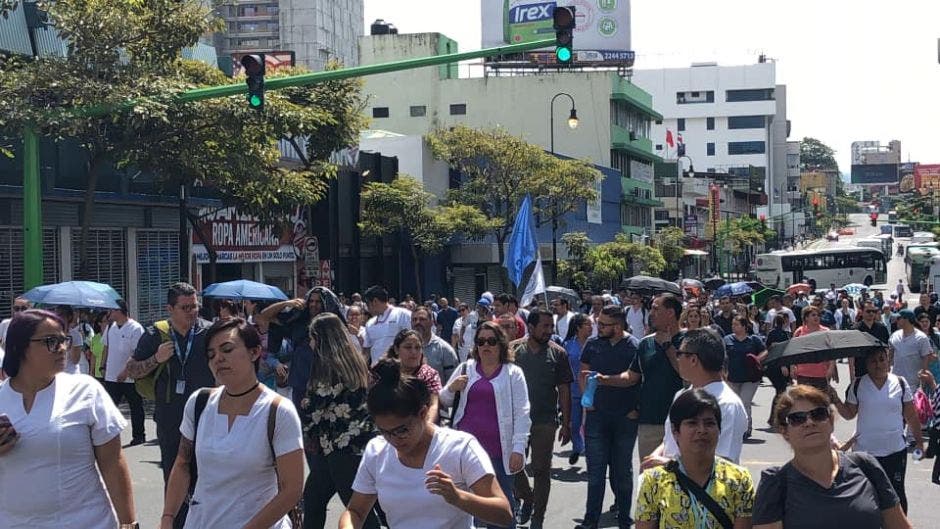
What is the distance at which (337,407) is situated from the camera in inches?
281

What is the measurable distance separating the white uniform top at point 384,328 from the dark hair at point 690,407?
8.00 meters

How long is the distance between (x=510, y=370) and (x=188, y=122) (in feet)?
46.6

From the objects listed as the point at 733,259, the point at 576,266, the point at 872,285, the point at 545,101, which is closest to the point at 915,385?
the point at 576,266

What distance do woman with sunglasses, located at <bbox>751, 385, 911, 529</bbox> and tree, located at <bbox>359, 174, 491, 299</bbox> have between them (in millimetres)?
31893

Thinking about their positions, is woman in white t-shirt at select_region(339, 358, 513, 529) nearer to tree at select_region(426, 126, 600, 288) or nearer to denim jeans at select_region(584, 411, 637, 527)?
denim jeans at select_region(584, 411, 637, 527)

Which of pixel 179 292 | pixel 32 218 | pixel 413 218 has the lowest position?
pixel 179 292

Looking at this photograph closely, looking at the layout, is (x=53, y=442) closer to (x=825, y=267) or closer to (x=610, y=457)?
(x=610, y=457)

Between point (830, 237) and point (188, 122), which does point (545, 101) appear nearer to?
point (188, 122)

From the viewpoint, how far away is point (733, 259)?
92.8 m

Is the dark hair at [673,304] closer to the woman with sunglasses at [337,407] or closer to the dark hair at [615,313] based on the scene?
the dark hair at [615,313]

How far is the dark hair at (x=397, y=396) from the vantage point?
4547 mm

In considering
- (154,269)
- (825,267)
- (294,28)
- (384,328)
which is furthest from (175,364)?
(294,28)

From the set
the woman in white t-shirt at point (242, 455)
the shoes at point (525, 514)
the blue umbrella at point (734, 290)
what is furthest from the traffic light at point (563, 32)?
the blue umbrella at point (734, 290)

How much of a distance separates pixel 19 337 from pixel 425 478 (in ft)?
6.51
